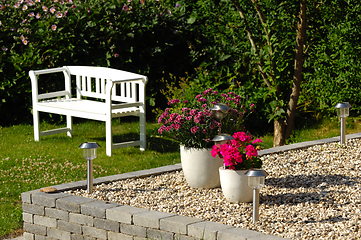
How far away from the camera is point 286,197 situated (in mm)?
4234

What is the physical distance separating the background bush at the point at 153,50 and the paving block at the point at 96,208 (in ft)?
12.0

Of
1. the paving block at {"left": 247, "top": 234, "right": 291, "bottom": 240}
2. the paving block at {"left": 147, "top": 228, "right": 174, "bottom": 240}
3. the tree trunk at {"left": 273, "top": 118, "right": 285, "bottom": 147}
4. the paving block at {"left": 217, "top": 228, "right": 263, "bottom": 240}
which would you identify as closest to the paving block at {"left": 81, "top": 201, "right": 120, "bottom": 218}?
the paving block at {"left": 147, "top": 228, "right": 174, "bottom": 240}

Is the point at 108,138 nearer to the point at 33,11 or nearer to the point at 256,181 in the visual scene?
the point at 256,181

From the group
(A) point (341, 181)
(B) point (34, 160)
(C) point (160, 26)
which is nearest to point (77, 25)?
(C) point (160, 26)

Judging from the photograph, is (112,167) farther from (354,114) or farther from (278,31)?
(354,114)

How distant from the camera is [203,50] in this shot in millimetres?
8602

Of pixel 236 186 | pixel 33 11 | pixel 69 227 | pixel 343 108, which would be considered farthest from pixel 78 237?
pixel 33 11

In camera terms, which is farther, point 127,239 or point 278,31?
point 278,31

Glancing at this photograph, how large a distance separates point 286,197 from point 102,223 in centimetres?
147

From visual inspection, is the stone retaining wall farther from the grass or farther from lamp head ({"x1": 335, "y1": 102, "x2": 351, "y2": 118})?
lamp head ({"x1": 335, "y1": 102, "x2": 351, "y2": 118})

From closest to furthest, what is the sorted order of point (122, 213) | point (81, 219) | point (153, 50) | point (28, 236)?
point (122, 213), point (81, 219), point (28, 236), point (153, 50)

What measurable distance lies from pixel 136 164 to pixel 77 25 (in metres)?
3.35

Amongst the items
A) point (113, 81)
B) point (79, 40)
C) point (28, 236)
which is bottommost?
point (28, 236)

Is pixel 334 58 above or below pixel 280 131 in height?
above
